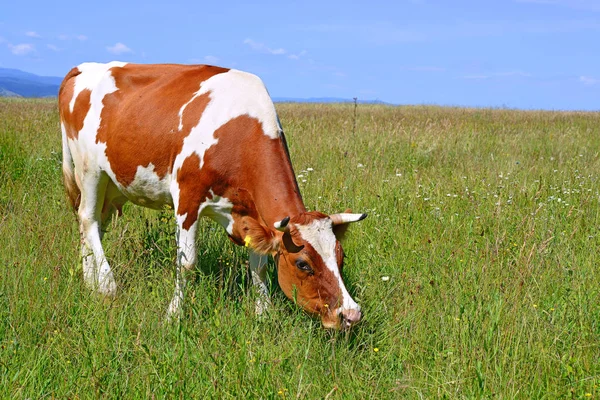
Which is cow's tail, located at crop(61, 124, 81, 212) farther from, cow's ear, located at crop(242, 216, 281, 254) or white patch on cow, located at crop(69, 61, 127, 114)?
cow's ear, located at crop(242, 216, 281, 254)

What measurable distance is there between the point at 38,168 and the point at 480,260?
559cm

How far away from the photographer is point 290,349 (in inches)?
145

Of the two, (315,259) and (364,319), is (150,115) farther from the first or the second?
(364,319)

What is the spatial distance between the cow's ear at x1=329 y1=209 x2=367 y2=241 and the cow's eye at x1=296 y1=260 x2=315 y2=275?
0.98 ft

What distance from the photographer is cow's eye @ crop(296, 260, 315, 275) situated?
393cm

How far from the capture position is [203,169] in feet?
14.9

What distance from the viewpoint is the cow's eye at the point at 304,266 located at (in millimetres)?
3929

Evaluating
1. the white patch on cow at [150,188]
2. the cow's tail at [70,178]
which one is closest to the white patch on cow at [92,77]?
the cow's tail at [70,178]

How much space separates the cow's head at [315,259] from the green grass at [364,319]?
150 millimetres

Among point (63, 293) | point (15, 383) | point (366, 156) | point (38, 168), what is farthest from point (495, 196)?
point (38, 168)

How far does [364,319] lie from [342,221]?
730 mm

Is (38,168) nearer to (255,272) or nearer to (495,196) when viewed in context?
(255,272)

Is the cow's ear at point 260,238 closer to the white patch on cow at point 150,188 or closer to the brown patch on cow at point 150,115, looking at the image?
the brown patch on cow at point 150,115

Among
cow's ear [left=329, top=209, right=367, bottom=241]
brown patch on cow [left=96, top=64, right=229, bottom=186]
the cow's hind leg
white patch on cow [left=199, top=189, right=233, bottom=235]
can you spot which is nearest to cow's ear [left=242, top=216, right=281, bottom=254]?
cow's ear [left=329, top=209, right=367, bottom=241]
